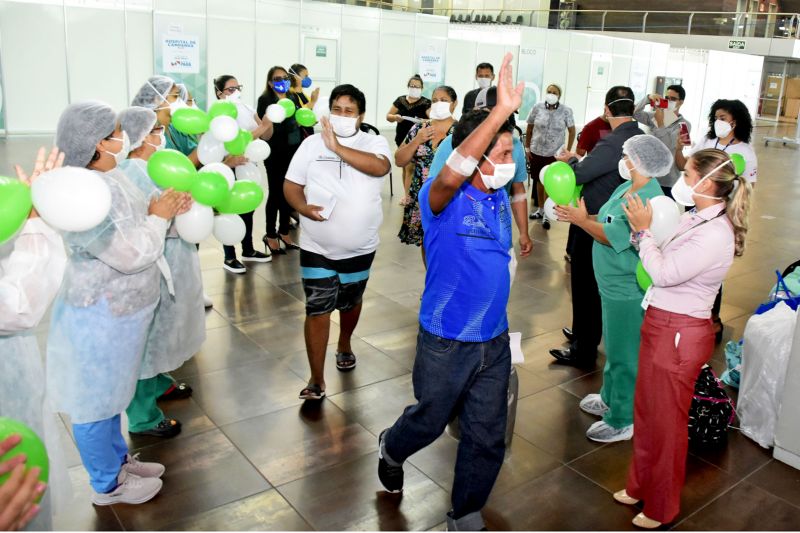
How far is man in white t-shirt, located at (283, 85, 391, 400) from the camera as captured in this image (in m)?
3.53

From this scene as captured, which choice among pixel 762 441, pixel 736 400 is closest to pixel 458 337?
pixel 762 441

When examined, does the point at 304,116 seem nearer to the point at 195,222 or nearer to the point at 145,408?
the point at 195,222

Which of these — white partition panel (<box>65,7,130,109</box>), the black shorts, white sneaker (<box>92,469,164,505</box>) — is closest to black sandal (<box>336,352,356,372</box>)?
the black shorts

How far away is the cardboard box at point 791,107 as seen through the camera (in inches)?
1115

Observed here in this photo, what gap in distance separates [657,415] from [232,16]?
41.8 ft

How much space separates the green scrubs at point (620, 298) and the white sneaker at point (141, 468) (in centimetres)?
222

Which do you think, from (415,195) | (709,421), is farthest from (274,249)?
(709,421)

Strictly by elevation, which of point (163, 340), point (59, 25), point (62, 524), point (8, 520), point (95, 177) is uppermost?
point (59, 25)

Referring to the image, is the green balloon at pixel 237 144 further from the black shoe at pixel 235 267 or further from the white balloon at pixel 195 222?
A: the black shoe at pixel 235 267

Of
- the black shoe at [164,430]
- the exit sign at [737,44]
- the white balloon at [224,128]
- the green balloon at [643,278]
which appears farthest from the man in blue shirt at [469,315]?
the exit sign at [737,44]

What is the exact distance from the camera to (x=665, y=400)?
8.71 feet

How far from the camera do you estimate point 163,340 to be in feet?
11.0

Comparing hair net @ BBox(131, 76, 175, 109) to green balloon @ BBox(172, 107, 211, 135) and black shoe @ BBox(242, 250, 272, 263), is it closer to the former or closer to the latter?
green balloon @ BBox(172, 107, 211, 135)

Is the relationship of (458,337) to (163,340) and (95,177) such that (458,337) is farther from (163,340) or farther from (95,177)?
(163,340)
